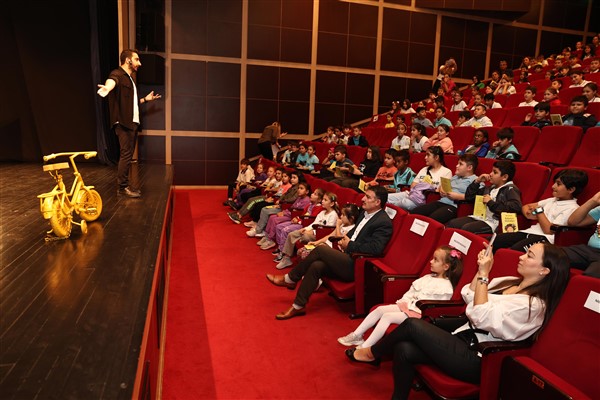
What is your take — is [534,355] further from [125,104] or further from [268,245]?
[125,104]

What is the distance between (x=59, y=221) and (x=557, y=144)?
3.85 metres

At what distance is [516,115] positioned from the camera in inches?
205

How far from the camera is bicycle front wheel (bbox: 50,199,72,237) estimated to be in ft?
8.75

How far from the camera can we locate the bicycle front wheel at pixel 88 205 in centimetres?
305

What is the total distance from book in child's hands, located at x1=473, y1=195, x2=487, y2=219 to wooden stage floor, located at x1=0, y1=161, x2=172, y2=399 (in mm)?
2154

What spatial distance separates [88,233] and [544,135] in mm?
3773

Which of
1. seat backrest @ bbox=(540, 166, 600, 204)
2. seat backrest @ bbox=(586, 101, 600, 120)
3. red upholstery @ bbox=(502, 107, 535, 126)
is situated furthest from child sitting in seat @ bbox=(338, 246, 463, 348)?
red upholstery @ bbox=(502, 107, 535, 126)

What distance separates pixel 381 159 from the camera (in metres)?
5.46

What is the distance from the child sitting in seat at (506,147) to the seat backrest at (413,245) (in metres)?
1.51

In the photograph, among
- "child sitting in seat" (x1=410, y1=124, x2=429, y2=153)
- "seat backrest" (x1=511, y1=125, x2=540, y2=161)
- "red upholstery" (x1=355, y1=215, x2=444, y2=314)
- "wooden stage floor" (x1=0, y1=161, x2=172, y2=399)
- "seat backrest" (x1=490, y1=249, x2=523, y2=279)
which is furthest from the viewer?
"child sitting in seat" (x1=410, y1=124, x2=429, y2=153)

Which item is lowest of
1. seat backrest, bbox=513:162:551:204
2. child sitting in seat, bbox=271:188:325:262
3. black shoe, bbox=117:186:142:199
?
child sitting in seat, bbox=271:188:325:262

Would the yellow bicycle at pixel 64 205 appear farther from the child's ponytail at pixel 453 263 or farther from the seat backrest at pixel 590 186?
the seat backrest at pixel 590 186

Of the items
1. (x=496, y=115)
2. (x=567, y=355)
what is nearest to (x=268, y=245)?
(x=496, y=115)

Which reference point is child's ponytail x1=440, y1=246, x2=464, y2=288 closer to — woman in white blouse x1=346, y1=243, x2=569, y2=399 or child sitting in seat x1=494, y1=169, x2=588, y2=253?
woman in white blouse x1=346, y1=243, x2=569, y2=399
